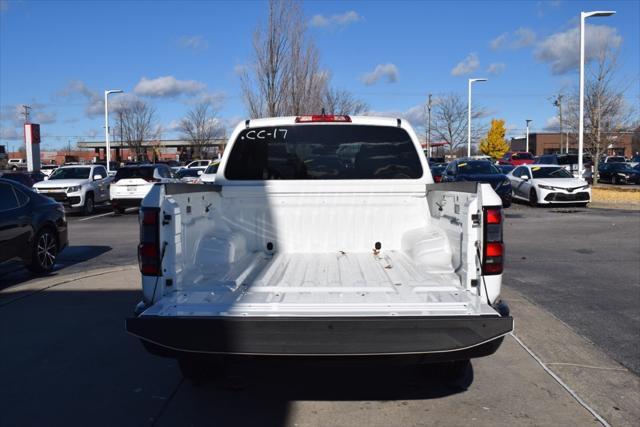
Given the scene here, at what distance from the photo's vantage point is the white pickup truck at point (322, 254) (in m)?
3.24

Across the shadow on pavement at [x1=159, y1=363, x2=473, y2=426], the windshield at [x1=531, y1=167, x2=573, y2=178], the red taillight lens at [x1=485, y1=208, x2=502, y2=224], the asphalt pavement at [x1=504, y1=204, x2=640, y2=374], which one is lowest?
the shadow on pavement at [x1=159, y1=363, x2=473, y2=426]

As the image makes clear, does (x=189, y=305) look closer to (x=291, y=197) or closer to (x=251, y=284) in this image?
(x=251, y=284)

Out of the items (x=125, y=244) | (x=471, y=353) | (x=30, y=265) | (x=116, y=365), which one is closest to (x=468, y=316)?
(x=471, y=353)

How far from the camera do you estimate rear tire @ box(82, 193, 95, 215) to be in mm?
19931

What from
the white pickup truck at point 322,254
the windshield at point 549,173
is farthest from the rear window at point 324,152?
the windshield at point 549,173

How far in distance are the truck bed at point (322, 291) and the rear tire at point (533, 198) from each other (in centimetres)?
1741

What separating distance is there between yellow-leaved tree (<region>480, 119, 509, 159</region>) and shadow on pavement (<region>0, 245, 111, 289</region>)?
61439 millimetres

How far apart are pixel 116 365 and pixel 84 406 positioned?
795 millimetres

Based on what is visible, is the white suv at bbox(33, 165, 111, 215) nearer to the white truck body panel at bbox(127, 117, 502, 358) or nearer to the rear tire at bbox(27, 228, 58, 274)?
the rear tire at bbox(27, 228, 58, 274)

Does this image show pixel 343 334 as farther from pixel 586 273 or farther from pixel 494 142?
pixel 494 142

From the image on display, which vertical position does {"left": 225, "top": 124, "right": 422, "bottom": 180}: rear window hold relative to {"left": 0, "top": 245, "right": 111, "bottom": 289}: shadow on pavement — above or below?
above

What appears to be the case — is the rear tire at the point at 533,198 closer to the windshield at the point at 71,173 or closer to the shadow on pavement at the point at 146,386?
the windshield at the point at 71,173

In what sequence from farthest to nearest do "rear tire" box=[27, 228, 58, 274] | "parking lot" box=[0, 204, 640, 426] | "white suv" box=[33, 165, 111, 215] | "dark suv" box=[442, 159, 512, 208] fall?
"dark suv" box=[442, 159, 512, 208], "white suv" box=[33, 165, 111, 215], "rear tire" box=[27, 228, 58, 274], "parking lot" box=[0, 204, 640, 426]

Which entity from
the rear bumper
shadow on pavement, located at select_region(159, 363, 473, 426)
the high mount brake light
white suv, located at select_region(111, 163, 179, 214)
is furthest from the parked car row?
the rear bumper
